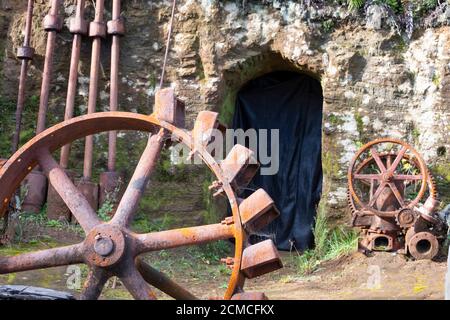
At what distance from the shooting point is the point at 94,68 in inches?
297

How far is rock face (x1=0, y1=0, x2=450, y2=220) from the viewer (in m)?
7.58

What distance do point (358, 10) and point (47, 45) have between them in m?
3.68

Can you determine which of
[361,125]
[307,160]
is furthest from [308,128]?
[361,125]

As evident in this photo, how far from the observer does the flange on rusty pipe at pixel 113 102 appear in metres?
7.39

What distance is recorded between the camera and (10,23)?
8023 mm

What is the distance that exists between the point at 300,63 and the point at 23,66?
10.7 feet

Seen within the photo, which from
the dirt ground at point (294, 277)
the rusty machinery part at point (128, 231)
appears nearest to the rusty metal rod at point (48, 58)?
the dirt ground at point (294, 277)

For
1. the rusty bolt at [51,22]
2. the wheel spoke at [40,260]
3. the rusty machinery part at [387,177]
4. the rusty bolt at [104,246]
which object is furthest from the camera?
the rusty bolt at [51,22]

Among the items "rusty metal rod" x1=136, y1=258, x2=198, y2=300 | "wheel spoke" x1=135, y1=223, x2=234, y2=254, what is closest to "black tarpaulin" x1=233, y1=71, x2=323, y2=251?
"rusty metal rod" x1=136, y1=258, x2=198, y2=300

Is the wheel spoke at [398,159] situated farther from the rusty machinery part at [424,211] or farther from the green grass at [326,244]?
the green grass at [326,244]

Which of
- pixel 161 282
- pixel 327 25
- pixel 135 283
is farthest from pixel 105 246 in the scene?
pixel 327 25

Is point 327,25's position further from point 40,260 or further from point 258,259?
point 40,260

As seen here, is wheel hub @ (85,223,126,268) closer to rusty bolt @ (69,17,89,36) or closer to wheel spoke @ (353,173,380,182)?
wheel spoke @ (353,173,380,182)

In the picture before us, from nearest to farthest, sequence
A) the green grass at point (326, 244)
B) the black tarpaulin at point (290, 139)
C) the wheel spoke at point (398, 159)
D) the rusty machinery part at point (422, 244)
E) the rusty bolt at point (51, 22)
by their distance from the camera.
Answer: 1. the rusty machinery part at point (422, 244)
2. the wheel spoke at point (398, 159)
3. the green grass at point (326, 244)
4. the rusty bolt at point (51, 22)
5. the black tarpaulin at point (290, 139)
